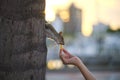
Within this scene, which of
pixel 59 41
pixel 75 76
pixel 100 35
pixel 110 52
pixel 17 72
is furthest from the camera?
pixel 100 35

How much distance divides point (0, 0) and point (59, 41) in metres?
0.56

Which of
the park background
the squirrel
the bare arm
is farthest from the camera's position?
the park background

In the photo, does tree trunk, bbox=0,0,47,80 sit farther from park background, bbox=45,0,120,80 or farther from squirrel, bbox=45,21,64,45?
park background, bbox=45,0,120,80

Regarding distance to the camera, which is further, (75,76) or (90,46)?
(90,46)

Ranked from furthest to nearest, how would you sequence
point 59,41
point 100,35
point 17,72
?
point 100,35 < point 59,41 < point 17,72

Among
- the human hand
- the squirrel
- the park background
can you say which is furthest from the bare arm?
the park background

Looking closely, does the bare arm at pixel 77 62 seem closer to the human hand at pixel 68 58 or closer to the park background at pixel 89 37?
the human hand at pixel 68 58

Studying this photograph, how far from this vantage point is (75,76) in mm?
19328

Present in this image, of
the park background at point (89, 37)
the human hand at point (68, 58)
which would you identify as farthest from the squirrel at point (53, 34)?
A: the park background at point (89, 37)

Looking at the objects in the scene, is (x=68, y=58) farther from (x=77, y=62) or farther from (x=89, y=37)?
(x=89, y=37)

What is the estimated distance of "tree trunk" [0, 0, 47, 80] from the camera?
11.5 ft

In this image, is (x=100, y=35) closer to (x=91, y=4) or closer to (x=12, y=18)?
(x=91, y=4)

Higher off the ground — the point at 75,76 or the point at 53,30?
the point at 53,30

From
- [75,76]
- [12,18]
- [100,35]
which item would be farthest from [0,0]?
[100,35]
